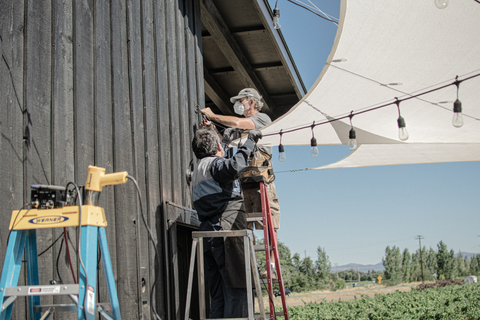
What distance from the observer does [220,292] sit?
8.93 ft

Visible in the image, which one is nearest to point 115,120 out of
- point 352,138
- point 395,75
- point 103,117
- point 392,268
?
point 103,117

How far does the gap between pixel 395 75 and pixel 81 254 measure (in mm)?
3837

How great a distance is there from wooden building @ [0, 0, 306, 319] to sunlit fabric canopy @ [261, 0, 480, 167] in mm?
1518

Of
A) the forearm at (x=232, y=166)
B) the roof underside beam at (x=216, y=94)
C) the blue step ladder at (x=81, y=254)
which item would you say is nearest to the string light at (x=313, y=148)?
the roof underside beam at (x=216, y=94)

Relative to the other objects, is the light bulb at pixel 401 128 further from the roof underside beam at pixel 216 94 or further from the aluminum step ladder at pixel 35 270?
the aluminum step ladder at pixel 35 270

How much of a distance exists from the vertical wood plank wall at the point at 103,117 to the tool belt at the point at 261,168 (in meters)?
0.62

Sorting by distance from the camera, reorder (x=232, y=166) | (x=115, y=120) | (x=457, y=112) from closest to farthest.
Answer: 1. (x=232, y=166)
2. (x=115, y=120)
3. (x=457, y=112)

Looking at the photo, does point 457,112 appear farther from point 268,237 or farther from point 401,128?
point 268,237


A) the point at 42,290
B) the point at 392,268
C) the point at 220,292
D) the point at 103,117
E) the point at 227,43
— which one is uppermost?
the point at 227,43

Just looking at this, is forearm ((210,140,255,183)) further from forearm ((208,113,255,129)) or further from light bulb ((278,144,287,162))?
light bulb ((278,144,287,162))

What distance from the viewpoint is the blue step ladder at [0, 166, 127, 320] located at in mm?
1402

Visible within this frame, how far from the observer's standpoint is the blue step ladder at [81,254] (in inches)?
55.2

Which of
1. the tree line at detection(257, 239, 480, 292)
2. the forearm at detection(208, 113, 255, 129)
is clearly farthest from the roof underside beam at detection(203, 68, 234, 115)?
the tree line at detection(257, 239, 480, 292)

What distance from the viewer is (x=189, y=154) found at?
3902 millimetres
